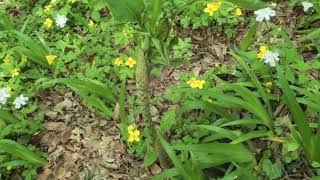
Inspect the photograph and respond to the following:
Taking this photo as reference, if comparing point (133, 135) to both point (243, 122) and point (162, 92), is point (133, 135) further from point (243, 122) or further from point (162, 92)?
point (243, 122)

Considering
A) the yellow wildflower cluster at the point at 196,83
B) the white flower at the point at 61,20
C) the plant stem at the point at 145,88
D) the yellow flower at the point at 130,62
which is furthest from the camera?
the white flower at the point at 61,20

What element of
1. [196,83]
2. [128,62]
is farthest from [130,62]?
Answer: [196,83]

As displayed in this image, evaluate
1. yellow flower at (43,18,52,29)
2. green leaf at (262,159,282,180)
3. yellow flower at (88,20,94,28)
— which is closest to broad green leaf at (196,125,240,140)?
green leaf at (262,159,282,180)

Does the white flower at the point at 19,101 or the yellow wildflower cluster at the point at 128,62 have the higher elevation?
the yellow wildflower cluster at the point at 128,62

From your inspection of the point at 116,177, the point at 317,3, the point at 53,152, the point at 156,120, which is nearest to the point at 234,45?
the point at 317,3

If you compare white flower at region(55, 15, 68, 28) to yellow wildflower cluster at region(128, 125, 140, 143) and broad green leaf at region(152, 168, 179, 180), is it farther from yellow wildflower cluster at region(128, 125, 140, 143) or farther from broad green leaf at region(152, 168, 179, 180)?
broad green leaf at region(152, 168, 179, 180)

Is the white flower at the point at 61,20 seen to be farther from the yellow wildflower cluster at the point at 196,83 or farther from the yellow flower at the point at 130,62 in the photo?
the yellow wildflower cluster at the point at 196,83

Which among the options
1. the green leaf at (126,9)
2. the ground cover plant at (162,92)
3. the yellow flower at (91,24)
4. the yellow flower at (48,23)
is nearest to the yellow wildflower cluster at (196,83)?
the ground cover plant at (162,92)
